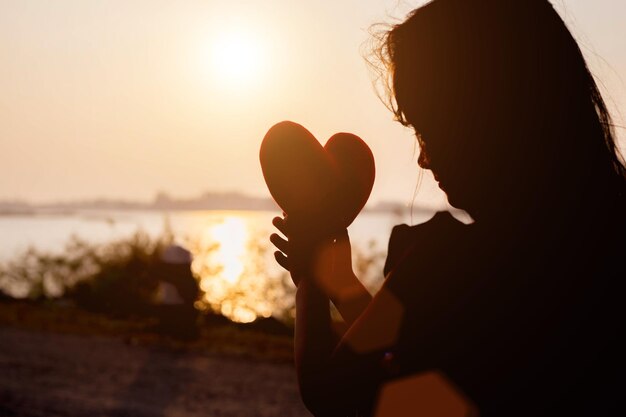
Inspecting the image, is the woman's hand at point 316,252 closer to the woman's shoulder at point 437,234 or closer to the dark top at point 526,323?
the woman's shoulder at point 437,234

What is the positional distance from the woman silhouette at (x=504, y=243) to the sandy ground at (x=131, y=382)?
4.94 m

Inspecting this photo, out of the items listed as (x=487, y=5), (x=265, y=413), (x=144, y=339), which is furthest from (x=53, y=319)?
(x=487, y=5)

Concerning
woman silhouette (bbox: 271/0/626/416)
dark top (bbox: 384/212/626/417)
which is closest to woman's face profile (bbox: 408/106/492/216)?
woman silhouette (bbox: 271/0/626/416)

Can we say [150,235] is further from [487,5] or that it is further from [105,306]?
[487,5]

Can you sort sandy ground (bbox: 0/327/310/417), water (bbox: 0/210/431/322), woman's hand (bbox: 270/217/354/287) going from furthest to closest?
water (bbox: 0/210/431/322)
sandy ground (bbox: 0/327/310/417)
woman's hand (bbox: 270/217/354/287)

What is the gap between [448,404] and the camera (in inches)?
68.8

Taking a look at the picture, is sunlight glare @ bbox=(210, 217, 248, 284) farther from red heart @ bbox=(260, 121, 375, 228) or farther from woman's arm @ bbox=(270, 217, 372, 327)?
woman's arm @ bbox=(270, 217, 372, 327)

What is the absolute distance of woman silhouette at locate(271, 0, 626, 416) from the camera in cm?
176

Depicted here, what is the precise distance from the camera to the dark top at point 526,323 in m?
1.75

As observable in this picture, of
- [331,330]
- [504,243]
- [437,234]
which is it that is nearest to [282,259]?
[331,330]

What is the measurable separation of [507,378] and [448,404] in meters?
0.14

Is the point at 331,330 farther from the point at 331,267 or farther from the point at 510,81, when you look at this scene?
the point at 510,81

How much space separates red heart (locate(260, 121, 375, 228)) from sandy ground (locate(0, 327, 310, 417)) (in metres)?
4.42

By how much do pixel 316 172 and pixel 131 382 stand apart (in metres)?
5.59
